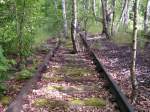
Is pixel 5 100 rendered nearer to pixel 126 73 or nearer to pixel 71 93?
pixel 71 93

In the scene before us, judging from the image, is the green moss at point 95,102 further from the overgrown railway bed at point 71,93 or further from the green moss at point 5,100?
the green moss at point 5,100

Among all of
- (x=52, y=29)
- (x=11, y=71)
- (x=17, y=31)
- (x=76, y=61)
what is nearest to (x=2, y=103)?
(x=11, y=71)

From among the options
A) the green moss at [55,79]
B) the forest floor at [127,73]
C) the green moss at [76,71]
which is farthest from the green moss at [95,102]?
the green moss at [76,71]

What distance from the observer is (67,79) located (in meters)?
10.2

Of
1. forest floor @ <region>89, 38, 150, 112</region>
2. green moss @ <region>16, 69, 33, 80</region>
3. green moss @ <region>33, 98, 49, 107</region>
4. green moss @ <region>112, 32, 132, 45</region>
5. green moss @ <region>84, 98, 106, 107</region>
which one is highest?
green moss @ <region>33, 98, 49, 107</region>

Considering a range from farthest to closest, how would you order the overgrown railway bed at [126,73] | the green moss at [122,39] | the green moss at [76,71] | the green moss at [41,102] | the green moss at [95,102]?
the green moss at [122,39] < the green moss at [76,71] < the overgrown railway bed at [126,73] < the green moss at [95,102] < the green moss at [41,102]

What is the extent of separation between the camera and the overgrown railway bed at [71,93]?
23.4ft

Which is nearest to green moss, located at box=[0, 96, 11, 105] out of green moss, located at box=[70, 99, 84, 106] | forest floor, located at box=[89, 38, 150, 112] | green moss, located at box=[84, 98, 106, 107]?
green moss, located at box=[70, 99, 84, 106]

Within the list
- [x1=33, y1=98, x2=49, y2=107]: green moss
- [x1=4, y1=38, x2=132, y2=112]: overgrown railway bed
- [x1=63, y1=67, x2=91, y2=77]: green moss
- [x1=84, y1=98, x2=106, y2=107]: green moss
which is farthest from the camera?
[x1=63, y1=67, x2=91, y2=77]: green moss

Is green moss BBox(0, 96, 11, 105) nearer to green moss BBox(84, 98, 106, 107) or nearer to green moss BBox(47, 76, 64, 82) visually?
green moss BBox(84, 98, 106, 107)

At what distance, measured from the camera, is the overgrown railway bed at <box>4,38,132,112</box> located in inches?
281

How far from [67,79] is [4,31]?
3421mm

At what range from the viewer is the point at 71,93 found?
848cm

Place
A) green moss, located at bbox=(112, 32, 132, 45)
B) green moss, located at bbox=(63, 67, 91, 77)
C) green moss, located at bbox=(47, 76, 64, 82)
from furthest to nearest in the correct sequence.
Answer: green moss, located at bbox=(112, 32, 132, 45) < green moss, located at bbox=(63, 67, 91, 77) < green moss, located at bbox=(47, 76, 64, 82)
